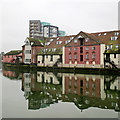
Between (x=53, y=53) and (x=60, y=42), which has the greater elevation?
(x=60, y=42)

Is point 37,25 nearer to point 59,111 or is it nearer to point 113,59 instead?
point 113,59

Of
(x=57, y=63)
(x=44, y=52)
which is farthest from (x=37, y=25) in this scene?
(x=57, y=63)

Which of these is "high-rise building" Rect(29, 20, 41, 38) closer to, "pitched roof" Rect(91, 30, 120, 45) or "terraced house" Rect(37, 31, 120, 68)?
"terraced house" Rect(37, 31, 120, 68)

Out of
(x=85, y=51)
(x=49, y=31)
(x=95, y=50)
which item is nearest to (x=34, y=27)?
(x=49, y=31)

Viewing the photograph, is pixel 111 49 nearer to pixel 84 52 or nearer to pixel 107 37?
pixel 107 37

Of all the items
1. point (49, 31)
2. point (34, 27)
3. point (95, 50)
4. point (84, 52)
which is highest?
point (34, 27)

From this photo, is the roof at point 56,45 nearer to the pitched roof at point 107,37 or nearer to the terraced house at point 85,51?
the terraced house at point 85,51

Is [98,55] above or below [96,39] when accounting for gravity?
below

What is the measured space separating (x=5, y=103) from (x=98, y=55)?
35.9 m

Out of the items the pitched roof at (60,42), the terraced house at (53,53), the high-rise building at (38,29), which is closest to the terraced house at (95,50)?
the terraced house at (53,53)

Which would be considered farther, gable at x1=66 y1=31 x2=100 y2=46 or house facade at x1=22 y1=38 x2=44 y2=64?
house facade at x1=22 y1=38 x2=44 y2=64

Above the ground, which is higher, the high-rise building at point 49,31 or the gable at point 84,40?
the high-rise building at point 49,31

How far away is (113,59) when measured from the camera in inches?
1649

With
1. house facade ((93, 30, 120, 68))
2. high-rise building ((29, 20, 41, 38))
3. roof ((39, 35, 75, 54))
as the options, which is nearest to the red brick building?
house facade ((93, 30, 120, 68))
